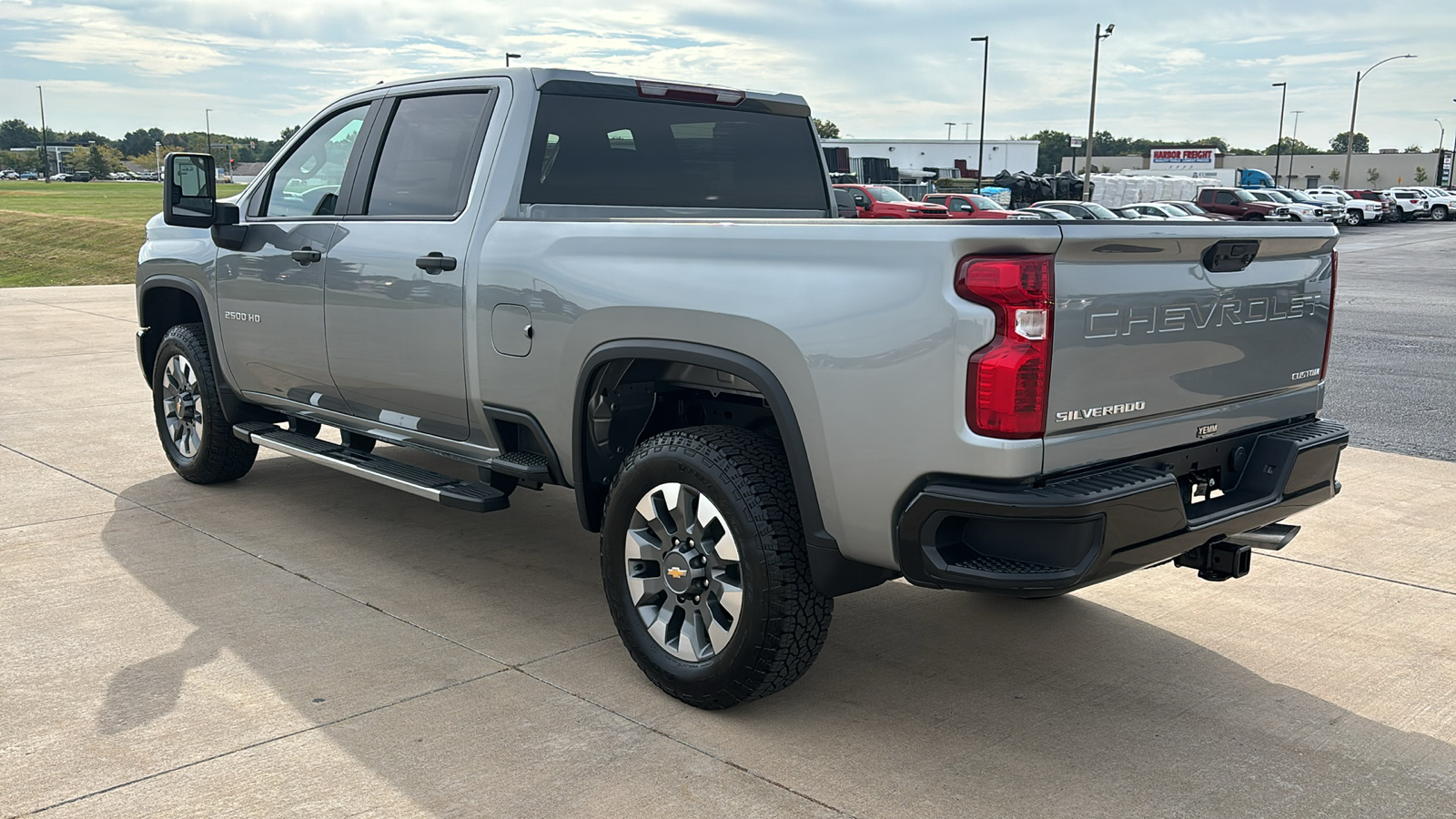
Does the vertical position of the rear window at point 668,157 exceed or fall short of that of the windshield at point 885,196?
it exceeds it

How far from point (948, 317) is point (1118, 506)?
2.16 ft

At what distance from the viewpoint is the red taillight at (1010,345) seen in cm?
302

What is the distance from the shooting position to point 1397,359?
488 inches

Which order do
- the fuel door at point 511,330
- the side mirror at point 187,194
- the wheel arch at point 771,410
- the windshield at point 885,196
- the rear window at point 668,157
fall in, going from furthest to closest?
the windshield at point 885,196, the side mirror at point 187,194, the rear window at point 668,157, the fuel door at point 511,330, the wheel arch at point 771,410

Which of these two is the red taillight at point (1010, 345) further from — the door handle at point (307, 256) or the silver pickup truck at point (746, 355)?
the door handle at point (307, 256)

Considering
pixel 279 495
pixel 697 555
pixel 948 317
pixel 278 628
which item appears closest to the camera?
pixel 948 317

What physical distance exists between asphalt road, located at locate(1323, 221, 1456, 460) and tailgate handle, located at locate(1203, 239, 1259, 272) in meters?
4.99

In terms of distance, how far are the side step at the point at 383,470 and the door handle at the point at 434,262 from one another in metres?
0.82

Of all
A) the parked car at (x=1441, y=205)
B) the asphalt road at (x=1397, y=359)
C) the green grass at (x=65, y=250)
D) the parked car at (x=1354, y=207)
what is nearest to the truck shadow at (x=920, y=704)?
the asphalt road at (x=1397, y=359)

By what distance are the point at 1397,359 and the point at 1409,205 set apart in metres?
51.2

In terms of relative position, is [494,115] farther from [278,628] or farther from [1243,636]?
[1243,636]

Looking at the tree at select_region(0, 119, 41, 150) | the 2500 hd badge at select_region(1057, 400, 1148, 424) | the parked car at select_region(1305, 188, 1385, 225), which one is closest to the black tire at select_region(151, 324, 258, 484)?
the 2500 hd badge at select_region(1057, 400, 1148, 424)

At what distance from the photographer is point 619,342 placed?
3.90 m

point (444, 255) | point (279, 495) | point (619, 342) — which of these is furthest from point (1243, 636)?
point (279, 495)
